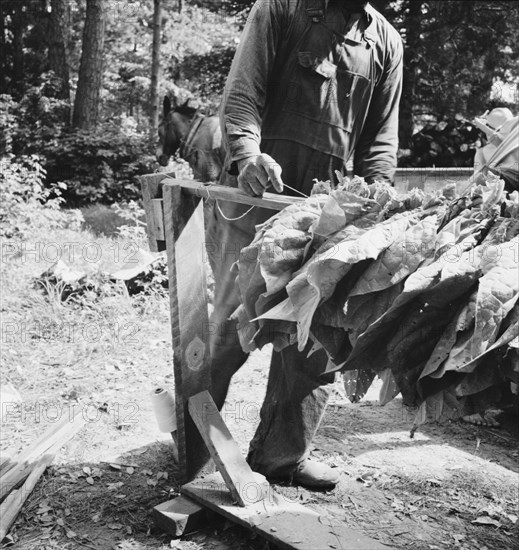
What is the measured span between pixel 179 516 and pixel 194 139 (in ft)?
20.1

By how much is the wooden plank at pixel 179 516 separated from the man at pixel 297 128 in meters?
0.47

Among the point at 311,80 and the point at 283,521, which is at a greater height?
the point at 311,80

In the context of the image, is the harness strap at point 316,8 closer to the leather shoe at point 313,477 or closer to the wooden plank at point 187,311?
the wooden plank at point 187,311

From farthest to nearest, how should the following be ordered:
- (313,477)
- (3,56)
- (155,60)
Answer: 1. (3,56)
2. (155,60)
3. (313,477)

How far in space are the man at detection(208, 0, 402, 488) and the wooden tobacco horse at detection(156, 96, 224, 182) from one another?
4638mm

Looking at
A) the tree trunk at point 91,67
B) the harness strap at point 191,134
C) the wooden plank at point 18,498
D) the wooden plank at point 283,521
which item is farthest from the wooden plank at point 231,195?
the tree trunk at point 91,67

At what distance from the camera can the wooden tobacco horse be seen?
8.05 metres

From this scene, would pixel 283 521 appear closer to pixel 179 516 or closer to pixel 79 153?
pixel 179 516

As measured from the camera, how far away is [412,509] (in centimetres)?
308

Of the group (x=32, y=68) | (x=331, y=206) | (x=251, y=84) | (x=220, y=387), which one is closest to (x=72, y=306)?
(x=220, y=387)

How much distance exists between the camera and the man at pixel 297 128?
2.84 metres

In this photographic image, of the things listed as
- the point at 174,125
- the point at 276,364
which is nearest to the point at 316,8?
the point at 276,364

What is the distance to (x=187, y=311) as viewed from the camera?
2.83 meters

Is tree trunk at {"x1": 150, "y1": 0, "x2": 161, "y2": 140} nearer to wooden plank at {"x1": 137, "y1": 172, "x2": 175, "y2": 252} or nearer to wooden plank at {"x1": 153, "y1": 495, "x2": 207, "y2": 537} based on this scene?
wooden plank at {"x1": 137, "y1": 172, "x2": 175, "y2": 252}
